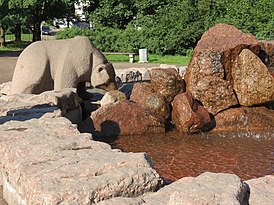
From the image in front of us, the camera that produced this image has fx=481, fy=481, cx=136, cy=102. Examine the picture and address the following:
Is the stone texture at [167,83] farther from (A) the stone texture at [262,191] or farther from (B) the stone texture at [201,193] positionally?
(B) the stone texture at [201,193]

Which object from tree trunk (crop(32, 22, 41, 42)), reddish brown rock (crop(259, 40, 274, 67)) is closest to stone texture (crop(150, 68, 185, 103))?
reddish brown rock (crop(259, 40, 274, 67))

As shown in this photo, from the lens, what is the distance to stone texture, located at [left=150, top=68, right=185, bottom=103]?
948cm

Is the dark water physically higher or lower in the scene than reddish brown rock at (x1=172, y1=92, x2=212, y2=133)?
Result: lower

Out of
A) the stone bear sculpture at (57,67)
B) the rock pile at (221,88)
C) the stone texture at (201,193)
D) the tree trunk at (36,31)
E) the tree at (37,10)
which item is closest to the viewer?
the stone texture at (201,193)

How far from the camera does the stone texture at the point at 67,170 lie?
3.57 meters

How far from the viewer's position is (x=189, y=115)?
8742 mm

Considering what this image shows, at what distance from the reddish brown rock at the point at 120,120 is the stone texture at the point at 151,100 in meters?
0.49

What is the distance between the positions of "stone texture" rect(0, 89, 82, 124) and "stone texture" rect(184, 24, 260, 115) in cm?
241

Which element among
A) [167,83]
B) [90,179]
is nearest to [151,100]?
[167,83]

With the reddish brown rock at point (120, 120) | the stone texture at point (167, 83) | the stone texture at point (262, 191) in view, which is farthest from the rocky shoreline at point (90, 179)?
the stone texture at point (167, 83)

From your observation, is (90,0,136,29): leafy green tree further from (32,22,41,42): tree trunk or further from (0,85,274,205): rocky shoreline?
(0,85,274,205): rocky shoreline

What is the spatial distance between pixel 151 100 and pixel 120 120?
88cm

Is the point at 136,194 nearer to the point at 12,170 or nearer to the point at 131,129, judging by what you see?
the point at 12,170

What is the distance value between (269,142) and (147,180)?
5.01m
